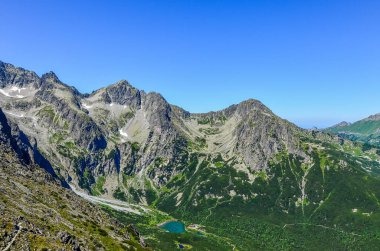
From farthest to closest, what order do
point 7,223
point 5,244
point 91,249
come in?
1. point 91,249
2. point 7,223
3. point 5,244

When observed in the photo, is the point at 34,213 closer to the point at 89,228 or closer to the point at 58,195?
the point at 89,228

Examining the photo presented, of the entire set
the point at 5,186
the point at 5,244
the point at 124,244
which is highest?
the point at 5,186

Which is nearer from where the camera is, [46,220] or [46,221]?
[46,221]

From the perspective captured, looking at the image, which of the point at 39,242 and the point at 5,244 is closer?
the point at 5,244

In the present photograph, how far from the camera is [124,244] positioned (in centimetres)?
17012

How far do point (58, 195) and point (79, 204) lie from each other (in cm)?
1194

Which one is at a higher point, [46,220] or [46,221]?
[46,220]

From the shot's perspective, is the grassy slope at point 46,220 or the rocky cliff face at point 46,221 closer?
the rocky cliff face at point 46,221

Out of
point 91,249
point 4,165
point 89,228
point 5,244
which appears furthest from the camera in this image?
point 4,165

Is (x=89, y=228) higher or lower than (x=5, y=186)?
lower

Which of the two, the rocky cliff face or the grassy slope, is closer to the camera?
the rocky cliff face

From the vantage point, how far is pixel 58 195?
18962cm

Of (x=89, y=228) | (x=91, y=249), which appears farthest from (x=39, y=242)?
(x=89, y=228)

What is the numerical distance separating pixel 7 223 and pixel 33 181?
80.3 m
